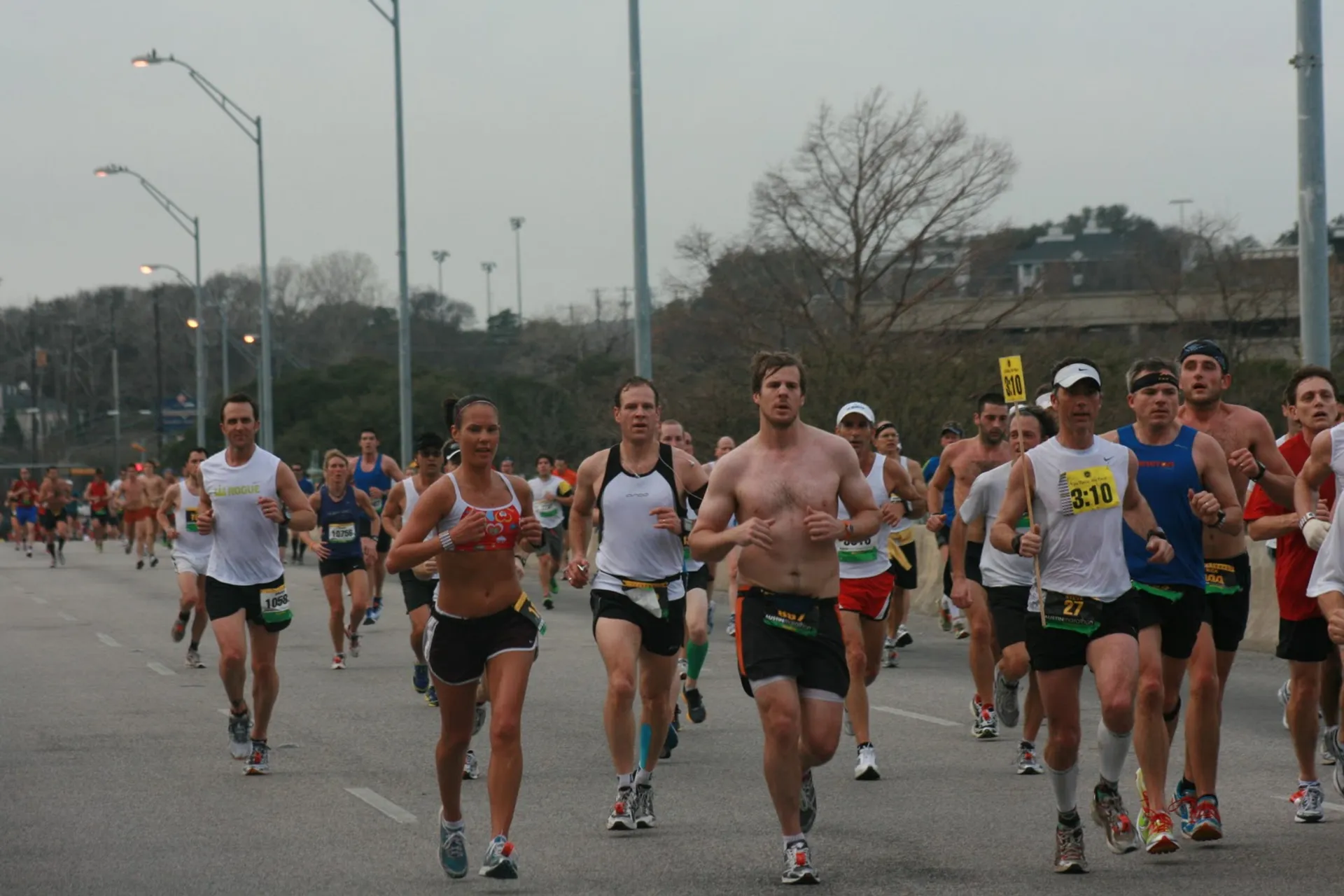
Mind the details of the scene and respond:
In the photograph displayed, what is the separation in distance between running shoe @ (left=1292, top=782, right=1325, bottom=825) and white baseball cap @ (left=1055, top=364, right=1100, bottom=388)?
221cm

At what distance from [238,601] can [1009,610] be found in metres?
4.41

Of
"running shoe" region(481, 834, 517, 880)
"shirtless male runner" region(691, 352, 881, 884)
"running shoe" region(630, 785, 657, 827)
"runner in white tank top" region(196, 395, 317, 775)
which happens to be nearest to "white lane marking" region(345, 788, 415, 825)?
"runner in white tank top" region(196, 395, 317, 775)

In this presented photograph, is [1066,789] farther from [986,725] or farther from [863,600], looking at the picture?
[986,725]

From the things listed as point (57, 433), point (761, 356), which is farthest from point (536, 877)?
point (57, 433)

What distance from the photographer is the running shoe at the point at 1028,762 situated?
10695mm

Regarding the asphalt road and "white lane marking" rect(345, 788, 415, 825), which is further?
"white lane marking" rect(345, 788, 415, 825)

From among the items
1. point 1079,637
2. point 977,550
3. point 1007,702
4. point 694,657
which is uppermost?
point 977,550

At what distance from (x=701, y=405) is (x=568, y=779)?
31734mm

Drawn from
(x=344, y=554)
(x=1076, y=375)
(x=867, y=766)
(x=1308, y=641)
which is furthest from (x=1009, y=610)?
(x=344, y=554)

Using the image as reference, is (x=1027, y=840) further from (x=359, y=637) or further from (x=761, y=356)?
(x=359, y=637)

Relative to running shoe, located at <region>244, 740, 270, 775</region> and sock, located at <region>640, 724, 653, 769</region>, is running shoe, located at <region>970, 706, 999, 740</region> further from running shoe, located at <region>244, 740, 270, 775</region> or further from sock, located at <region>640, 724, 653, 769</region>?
running shoe, located at <region>244, 740, 270, 775</region>

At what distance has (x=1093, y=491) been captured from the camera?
807cm

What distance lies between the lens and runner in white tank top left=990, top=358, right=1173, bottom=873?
7895 millimetres

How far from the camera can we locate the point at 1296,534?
944cm
